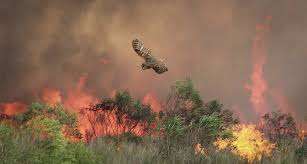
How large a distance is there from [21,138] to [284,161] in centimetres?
1346

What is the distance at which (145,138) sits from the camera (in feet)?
194

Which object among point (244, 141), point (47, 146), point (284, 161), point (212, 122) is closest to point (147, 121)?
point (244, 141)

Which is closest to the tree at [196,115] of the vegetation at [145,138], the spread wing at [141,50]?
the vegetation at [145,138]

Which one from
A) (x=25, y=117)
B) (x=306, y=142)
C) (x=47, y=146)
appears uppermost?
(x=25, y=117)

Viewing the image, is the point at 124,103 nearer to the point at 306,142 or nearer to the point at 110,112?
the point at 110,112

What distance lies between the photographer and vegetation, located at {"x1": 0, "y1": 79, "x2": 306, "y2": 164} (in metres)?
16.3

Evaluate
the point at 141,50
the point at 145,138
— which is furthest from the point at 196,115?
the point at 141,50

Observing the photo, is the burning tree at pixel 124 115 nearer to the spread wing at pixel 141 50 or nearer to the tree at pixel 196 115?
the tree at pixel 196 115

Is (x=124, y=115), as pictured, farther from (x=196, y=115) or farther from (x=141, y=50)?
(x=141, y=50)

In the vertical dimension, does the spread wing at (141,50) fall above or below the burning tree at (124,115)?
below

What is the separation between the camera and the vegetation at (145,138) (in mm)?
16281

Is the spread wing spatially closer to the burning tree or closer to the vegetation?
the vegetation

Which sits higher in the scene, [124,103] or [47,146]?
[124,103]

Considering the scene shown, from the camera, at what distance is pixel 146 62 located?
811 inches
